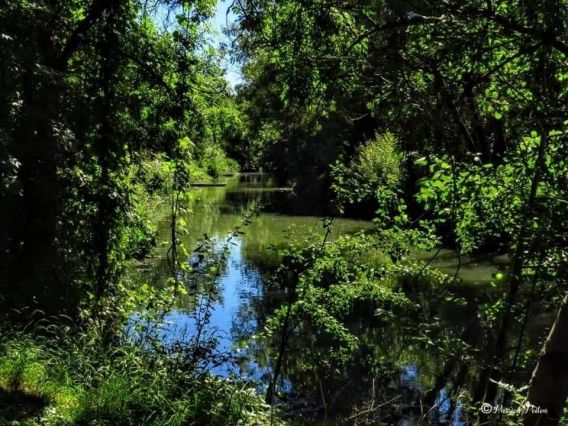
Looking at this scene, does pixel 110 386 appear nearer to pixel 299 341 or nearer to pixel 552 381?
pixel 552 381

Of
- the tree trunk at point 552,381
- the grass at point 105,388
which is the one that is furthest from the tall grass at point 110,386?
the tree trunk at point 552,381

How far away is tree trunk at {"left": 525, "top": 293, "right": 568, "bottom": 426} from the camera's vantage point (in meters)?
2.22

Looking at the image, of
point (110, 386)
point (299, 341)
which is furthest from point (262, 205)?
point (299, 341)

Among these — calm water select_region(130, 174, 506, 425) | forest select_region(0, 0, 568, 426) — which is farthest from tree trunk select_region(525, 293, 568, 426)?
calm water select_region(130, 174, 506, 425)

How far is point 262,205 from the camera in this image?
22.9ft

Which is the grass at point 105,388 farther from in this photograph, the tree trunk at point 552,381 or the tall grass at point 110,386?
the tree trunk at point 552,381

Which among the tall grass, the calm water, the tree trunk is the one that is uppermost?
the tree trunk

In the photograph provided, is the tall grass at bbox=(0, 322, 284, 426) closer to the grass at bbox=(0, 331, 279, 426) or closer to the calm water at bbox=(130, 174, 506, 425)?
the grass at bbox=(0, 331, 279, 426)

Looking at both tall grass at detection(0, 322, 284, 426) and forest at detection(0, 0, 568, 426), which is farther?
tall grass at detection(0, 322, 284, 426)

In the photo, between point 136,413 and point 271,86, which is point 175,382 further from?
point 271,86

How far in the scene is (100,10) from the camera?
7.10 metres

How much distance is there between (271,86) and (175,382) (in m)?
4.06

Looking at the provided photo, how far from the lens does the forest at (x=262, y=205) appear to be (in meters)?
3.48

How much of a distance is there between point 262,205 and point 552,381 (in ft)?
16.4
